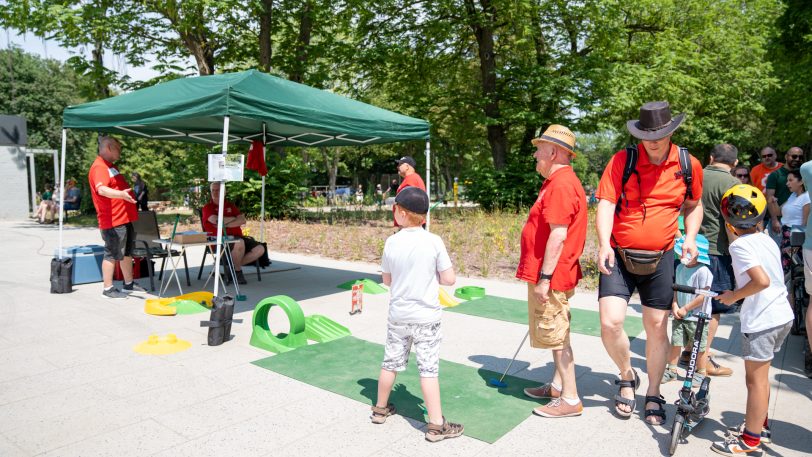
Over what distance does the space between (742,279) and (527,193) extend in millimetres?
16553

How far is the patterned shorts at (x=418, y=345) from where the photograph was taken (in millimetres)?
3365

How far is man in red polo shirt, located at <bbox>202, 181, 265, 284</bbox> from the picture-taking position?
8070 millimetres

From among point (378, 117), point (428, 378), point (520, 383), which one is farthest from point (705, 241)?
point (378, 117)

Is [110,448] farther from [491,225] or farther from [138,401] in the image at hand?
[491,225]

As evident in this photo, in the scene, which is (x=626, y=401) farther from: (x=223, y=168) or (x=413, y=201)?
(x=223, y=168)

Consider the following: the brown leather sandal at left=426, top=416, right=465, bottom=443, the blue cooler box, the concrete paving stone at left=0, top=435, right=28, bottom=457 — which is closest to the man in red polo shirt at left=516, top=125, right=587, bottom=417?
the brown leather sandal at left=426, top=416, right=465, bottom=443

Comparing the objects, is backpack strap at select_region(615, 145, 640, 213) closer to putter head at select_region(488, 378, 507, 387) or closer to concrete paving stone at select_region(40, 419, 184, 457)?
putter head at select_region(488, 378, 507, 387)

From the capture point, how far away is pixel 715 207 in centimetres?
474

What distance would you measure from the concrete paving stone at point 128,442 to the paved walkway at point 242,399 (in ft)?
0.04

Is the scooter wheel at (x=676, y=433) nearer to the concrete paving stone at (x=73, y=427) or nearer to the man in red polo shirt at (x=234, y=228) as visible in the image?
the concrete paving stone at (x=73, y=427)

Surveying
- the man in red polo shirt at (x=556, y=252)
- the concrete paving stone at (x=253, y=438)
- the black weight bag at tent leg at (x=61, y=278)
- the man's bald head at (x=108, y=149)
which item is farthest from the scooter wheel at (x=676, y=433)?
the black weight bag at tent leg at (x=61, y=278)

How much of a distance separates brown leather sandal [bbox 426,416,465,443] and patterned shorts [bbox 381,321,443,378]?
326mm

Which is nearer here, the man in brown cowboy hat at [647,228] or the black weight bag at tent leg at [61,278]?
the man in brown cowboy hat at [647,228]

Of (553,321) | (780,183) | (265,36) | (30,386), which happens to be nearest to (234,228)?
(30,386)
